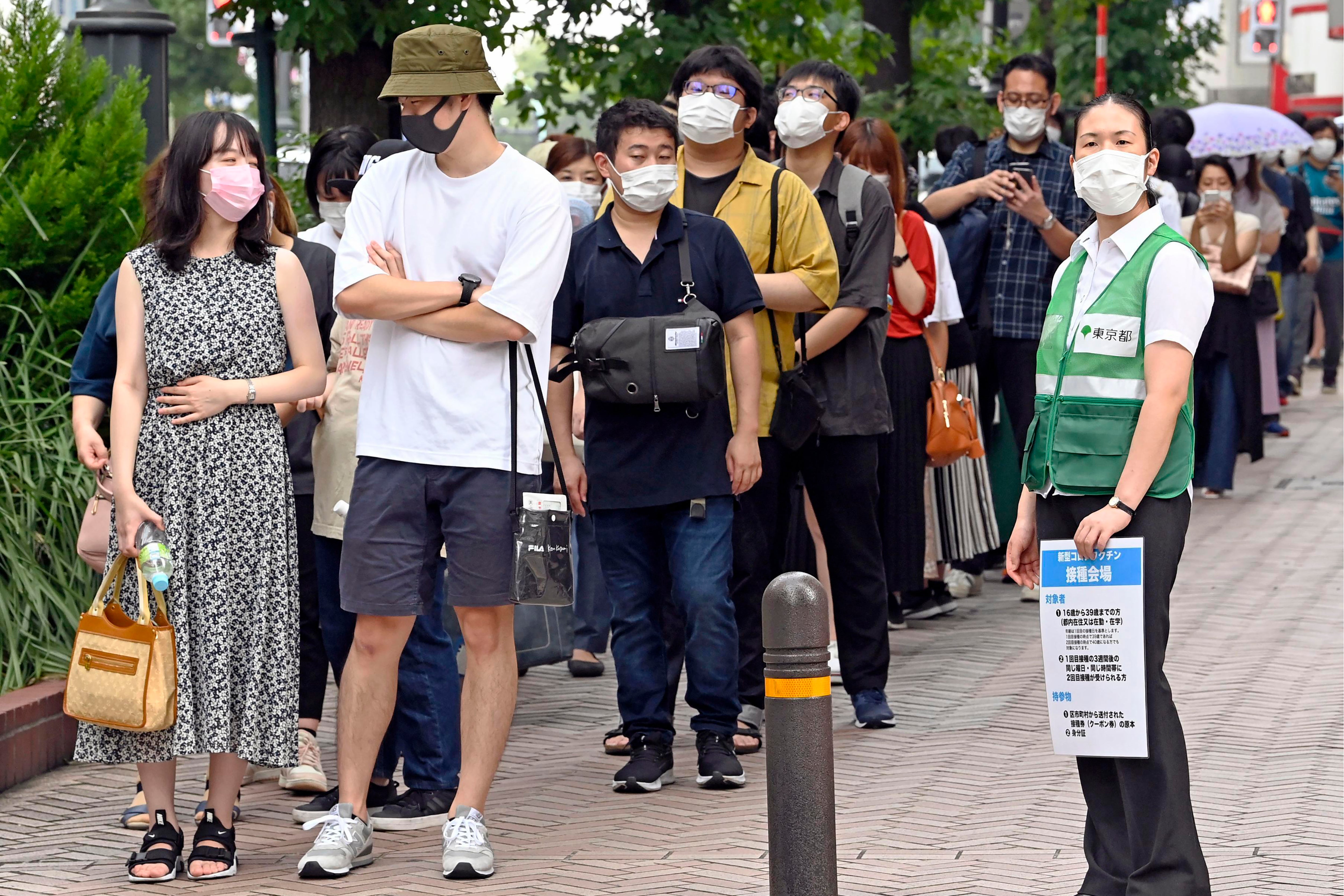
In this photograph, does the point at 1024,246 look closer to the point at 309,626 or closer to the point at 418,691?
the point at 309,626

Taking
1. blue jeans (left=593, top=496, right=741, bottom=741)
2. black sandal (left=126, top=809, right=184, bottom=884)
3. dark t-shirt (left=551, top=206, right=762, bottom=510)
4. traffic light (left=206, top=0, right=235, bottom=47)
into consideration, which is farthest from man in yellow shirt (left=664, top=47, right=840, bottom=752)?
traffic light (left=206, top=0, right=235, bottom=47)

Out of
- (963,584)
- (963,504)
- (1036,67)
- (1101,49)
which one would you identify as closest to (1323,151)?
(1101,49)

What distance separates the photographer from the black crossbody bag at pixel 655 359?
586 cm

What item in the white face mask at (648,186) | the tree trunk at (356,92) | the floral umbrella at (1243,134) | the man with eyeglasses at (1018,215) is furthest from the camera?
the floral umbrella at (1243,134)

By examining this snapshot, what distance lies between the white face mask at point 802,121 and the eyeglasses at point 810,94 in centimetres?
1

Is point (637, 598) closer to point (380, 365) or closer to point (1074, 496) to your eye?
point (380, 365)

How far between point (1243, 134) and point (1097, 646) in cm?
1201

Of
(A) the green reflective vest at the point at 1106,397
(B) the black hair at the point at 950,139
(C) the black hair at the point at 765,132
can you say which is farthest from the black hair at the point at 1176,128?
(A) the green reflective vest at the point at 1106,397

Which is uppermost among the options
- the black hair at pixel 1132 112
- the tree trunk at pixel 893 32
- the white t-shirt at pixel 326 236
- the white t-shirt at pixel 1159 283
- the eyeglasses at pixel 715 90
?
the tree trunk at pixel 893 32

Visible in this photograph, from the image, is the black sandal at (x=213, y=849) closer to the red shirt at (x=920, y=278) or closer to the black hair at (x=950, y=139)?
the red shirt at (x=920, y=278)

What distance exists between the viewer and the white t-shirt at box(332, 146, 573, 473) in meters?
5.29

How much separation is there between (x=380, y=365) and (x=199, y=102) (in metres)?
45.0

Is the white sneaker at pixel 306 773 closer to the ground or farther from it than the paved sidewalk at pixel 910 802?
farther from it

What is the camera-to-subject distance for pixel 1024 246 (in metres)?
9.14
